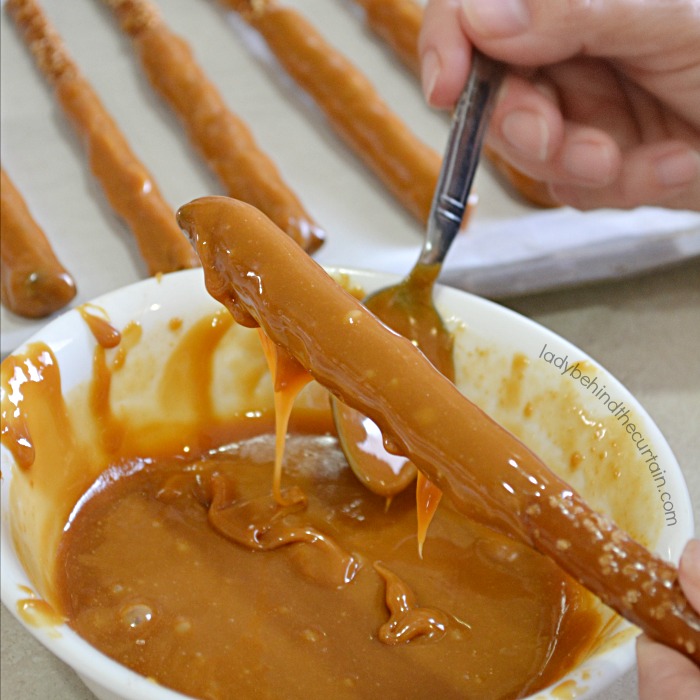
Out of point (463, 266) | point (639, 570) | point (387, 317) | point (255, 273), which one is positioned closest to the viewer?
point (639, 570)

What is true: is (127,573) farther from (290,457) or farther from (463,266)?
(463,266)

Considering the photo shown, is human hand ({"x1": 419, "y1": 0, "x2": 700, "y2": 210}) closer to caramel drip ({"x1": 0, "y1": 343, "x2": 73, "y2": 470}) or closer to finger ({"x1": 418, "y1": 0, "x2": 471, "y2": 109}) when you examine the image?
Result: finger ({"x1": 418, "y1": 0, "x2": 471, "y2": 109})

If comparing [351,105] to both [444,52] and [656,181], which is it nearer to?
[444,52]

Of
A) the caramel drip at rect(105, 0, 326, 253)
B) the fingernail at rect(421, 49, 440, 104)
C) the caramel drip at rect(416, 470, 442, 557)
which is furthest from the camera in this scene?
the caramel drip at rect(105, 0, 326, 253)

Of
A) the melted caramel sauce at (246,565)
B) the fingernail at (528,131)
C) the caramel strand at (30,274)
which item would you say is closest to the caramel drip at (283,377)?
the melted caramel sauce at (246,565)

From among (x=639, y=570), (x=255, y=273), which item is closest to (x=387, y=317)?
(x=255, y=273)

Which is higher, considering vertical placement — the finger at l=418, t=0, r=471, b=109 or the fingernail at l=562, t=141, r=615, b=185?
the finger at l=418, t=0, r=471, b=109

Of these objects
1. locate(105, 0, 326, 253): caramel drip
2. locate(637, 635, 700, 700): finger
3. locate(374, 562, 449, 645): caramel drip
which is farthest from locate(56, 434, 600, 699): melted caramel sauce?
locate(105, 0, 326, 253): caramel drip
